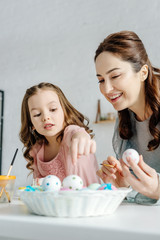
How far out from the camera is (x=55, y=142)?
5.20 feet

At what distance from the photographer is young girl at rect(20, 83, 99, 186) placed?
4.68ft

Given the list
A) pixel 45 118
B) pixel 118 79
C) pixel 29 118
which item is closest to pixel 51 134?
pixel 45 118

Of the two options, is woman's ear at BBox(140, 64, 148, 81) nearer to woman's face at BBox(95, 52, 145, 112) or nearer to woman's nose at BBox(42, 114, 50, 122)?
woman's face at BBox(95, 52, 145, 112)

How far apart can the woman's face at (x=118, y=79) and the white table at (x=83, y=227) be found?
636 millimetres

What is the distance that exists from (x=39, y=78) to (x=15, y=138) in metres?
0.93

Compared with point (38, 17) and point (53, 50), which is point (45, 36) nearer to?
point (53, 50)

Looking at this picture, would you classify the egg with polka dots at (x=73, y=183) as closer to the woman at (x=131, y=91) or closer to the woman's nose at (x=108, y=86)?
the woman at (x=131, y=91)

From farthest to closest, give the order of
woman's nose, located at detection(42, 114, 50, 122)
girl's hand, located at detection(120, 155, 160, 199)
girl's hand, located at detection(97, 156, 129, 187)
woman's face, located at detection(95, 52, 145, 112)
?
woman's nose, located at detection(42, 114, 50, 122) → woman's face, located at detection(95, 52, 145, 112) → girl's hand, located at detection(97, 156, 129, 187) → girl's hand, located at detection(120, 155, 160, 199)

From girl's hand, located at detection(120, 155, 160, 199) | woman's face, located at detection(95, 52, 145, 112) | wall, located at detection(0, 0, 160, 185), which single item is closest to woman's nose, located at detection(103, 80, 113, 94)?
woman's face, located at detection(95, 52, 145, 112)

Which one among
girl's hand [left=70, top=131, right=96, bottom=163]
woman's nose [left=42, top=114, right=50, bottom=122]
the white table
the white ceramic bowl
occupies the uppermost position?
woman's nose [left=42, top=114, right=50, bottom=122]

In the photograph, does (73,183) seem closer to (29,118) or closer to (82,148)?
(82,148)

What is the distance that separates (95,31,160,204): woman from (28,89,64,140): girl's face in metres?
0.28

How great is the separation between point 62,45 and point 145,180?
3.51 metres

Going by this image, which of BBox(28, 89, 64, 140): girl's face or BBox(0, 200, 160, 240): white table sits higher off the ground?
BBox(28, 89, 64, 140): girl's face
